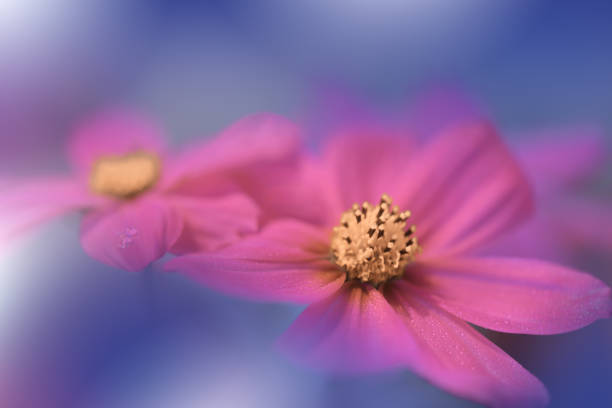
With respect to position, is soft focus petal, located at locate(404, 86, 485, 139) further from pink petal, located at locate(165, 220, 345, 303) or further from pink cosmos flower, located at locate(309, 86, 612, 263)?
pink petal, located at locate(165, 220, 345, 303)

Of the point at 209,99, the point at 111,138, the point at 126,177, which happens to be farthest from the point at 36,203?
the point at 209,99

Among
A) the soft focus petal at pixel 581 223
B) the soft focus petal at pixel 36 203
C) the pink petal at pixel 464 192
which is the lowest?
the soft focus petal at pixel 36 203

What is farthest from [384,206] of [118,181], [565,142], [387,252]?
[565,142]

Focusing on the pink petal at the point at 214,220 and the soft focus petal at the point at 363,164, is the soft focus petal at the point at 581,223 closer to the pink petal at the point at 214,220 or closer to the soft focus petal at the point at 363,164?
the soft focus petal at the point at 363,164

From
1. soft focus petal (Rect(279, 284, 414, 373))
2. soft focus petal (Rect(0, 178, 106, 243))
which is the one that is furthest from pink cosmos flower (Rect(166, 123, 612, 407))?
soft focus petal (Rect(0, 178, 106, 243))

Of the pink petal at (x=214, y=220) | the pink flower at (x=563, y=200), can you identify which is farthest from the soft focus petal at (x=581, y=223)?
the pink petal at (x=214, y=220)

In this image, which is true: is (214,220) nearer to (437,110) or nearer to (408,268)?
(408,268)

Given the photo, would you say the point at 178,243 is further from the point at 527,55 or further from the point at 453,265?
the point at 527,55
